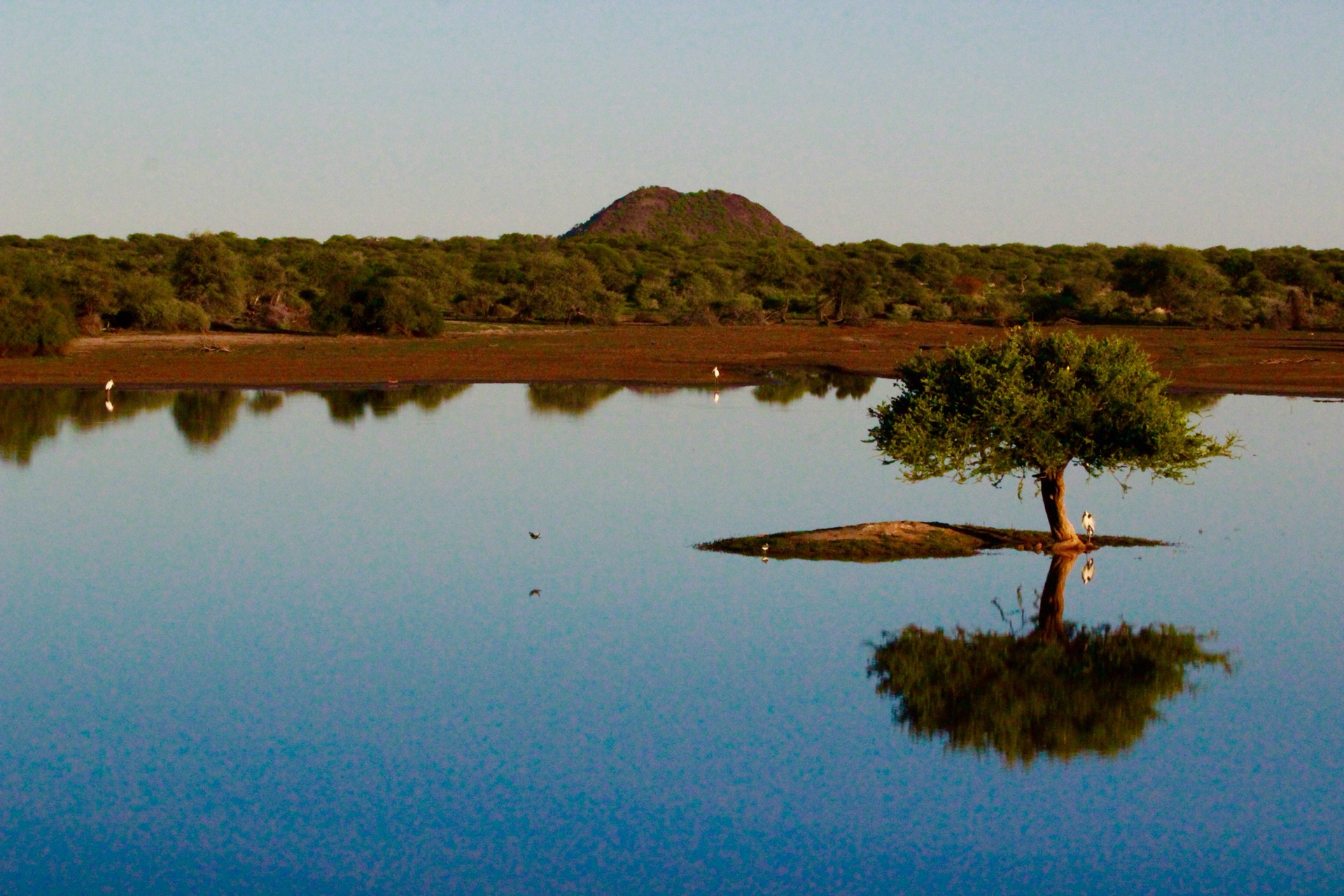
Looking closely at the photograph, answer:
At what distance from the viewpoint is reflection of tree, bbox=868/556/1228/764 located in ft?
62.6

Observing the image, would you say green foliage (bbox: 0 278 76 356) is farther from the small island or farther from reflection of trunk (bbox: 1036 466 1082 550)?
reflection of trunk (bbox: 1036 466 1082 550)

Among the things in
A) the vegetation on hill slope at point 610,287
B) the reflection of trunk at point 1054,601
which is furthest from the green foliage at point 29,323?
the reflection of trunk at point 1054,601

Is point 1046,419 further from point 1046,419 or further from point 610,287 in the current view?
point 610,287

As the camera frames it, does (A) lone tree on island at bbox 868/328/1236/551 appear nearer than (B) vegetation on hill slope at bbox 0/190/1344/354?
Yes

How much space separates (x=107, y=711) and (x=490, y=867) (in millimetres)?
7145

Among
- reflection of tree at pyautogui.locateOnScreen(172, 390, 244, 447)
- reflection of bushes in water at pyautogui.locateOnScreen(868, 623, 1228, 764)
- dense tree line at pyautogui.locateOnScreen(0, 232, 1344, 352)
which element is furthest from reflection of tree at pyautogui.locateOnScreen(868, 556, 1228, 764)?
dense tree line at pyautogui.locateOnScreen(0, 232, 1344, 352)

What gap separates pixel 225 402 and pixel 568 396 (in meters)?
12.1

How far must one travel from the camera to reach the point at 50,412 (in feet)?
173

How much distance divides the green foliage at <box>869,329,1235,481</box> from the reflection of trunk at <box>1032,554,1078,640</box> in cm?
162

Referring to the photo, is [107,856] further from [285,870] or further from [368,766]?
[368,766]

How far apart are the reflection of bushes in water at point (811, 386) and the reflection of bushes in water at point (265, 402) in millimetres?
16783

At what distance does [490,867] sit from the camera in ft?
49.0

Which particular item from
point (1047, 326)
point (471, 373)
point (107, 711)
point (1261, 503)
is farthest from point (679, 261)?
point (107, 711)

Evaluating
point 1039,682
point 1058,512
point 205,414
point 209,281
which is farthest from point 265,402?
point 1039,682
